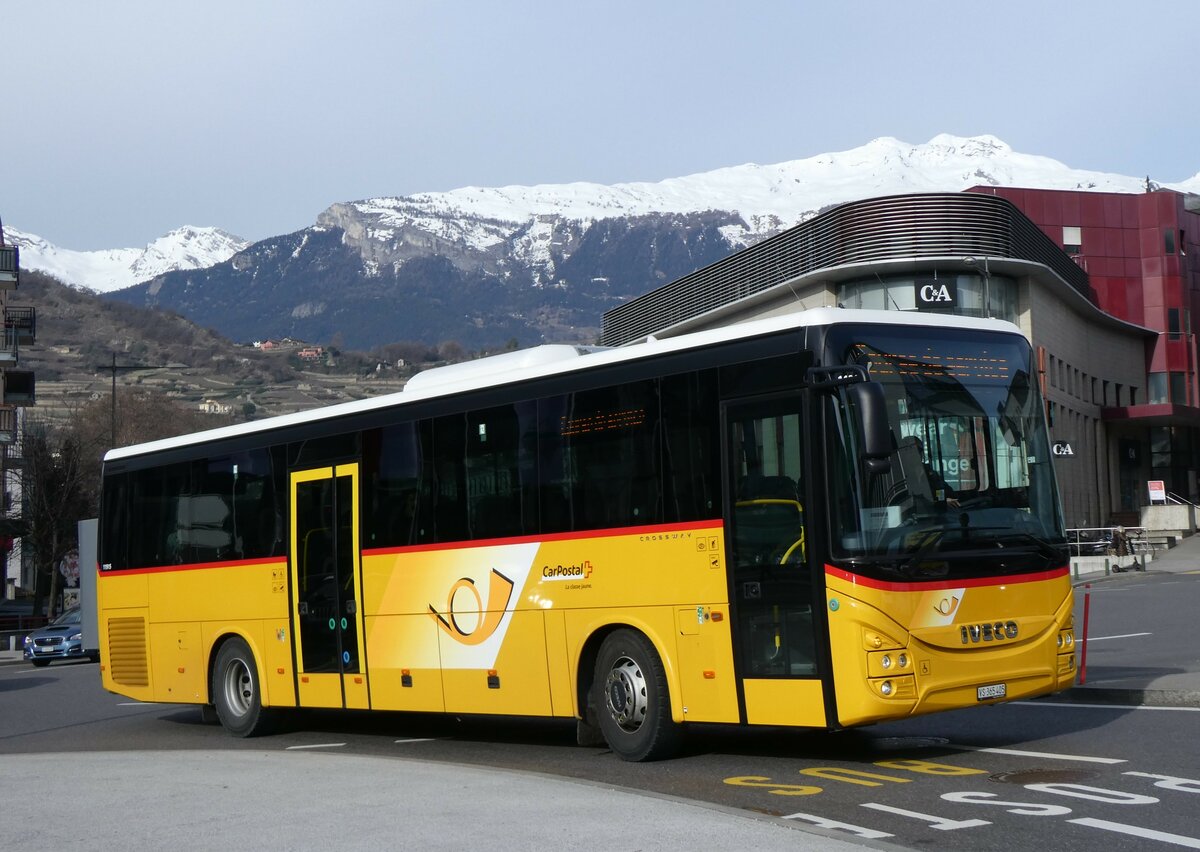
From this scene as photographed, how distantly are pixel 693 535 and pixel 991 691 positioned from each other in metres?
2.35

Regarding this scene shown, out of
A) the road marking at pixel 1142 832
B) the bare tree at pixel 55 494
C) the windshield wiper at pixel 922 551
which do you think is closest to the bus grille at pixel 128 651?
the windshield wiper at pixel 922 551

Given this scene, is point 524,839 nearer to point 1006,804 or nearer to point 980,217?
point 1006,804

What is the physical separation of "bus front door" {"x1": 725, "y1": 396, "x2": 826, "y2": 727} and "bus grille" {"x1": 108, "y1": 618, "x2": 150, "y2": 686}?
9.45 m

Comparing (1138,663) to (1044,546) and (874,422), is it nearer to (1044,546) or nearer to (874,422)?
(1044,546)

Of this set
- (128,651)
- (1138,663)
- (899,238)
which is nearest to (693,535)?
(1138,663)

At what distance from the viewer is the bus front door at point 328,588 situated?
14.9 meters

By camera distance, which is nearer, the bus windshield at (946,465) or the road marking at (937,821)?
the road marking at (937,821)

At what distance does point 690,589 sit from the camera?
11312 mm

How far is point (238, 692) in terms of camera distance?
16.6m

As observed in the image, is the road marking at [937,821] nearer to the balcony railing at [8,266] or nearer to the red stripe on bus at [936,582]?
the red stripe on bus at [936,582]

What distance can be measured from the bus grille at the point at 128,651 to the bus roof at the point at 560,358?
7.30 feet

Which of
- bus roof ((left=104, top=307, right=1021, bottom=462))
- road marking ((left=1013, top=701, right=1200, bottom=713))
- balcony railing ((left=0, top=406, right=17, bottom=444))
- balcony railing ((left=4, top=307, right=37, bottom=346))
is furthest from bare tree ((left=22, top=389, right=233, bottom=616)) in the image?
road marking ((left=1013, top=701, right=1200, bottom=713))

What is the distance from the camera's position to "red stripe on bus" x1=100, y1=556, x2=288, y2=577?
15.9m

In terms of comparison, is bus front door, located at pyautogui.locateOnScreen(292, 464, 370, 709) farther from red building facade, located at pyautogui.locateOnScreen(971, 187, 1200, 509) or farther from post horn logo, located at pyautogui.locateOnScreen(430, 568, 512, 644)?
red building facade, located at pyautogui.locateOnScreen(971, 187, 1200, 509)
